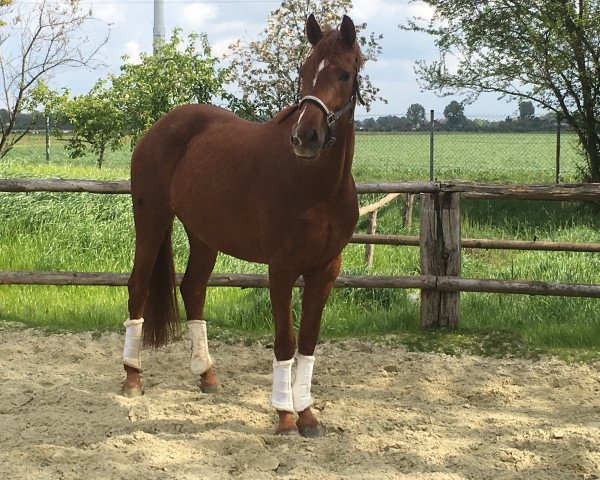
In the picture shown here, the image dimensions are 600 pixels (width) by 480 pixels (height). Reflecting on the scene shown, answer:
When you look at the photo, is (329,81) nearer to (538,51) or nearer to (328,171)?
(328,171)

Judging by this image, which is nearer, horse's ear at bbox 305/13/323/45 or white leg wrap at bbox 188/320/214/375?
horse's ear at bbox 305/13/323/45

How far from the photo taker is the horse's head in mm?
3062

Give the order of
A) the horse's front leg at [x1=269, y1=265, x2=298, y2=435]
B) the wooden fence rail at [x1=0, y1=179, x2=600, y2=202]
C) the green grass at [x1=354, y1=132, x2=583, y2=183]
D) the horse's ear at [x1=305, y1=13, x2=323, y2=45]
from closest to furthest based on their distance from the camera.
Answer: the horse's ear at [x1=305, y1=13, x2=323, y2=45]
the horse's front leg at [x1=269, y1=265, x2=298, y2=435]
the wooden fence rail at [x1=0, y1=179, x2=600, y2=202]
the green grass at [x1=354, y1=132, x2=583, y2=183]


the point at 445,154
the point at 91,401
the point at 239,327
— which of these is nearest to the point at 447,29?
the point at 239,327

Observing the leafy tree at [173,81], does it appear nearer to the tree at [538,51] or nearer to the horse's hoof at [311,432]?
the tree at [538,51]

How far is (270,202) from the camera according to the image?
3.48 m

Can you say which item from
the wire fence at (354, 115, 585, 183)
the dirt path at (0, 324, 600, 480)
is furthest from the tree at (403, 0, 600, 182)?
the dirt path at (0, 324, 600, 480)

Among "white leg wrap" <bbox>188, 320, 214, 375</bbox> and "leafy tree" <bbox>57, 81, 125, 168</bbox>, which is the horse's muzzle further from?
"leafy tree" <bbox>57, 81, 125, 168</bbox>

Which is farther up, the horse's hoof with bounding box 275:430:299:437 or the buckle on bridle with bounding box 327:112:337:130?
the buckle on bridle with bounding box 327:112:337:130

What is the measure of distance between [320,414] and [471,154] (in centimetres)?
2945

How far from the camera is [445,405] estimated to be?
4.11 meters

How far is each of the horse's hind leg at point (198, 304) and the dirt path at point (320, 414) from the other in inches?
5.2

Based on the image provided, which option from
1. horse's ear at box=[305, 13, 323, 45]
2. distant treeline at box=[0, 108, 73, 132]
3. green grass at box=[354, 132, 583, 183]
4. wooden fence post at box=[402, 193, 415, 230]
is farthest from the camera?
green grass at box=[354, 132, 583, 183]

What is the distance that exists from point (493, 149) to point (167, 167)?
34203mm
